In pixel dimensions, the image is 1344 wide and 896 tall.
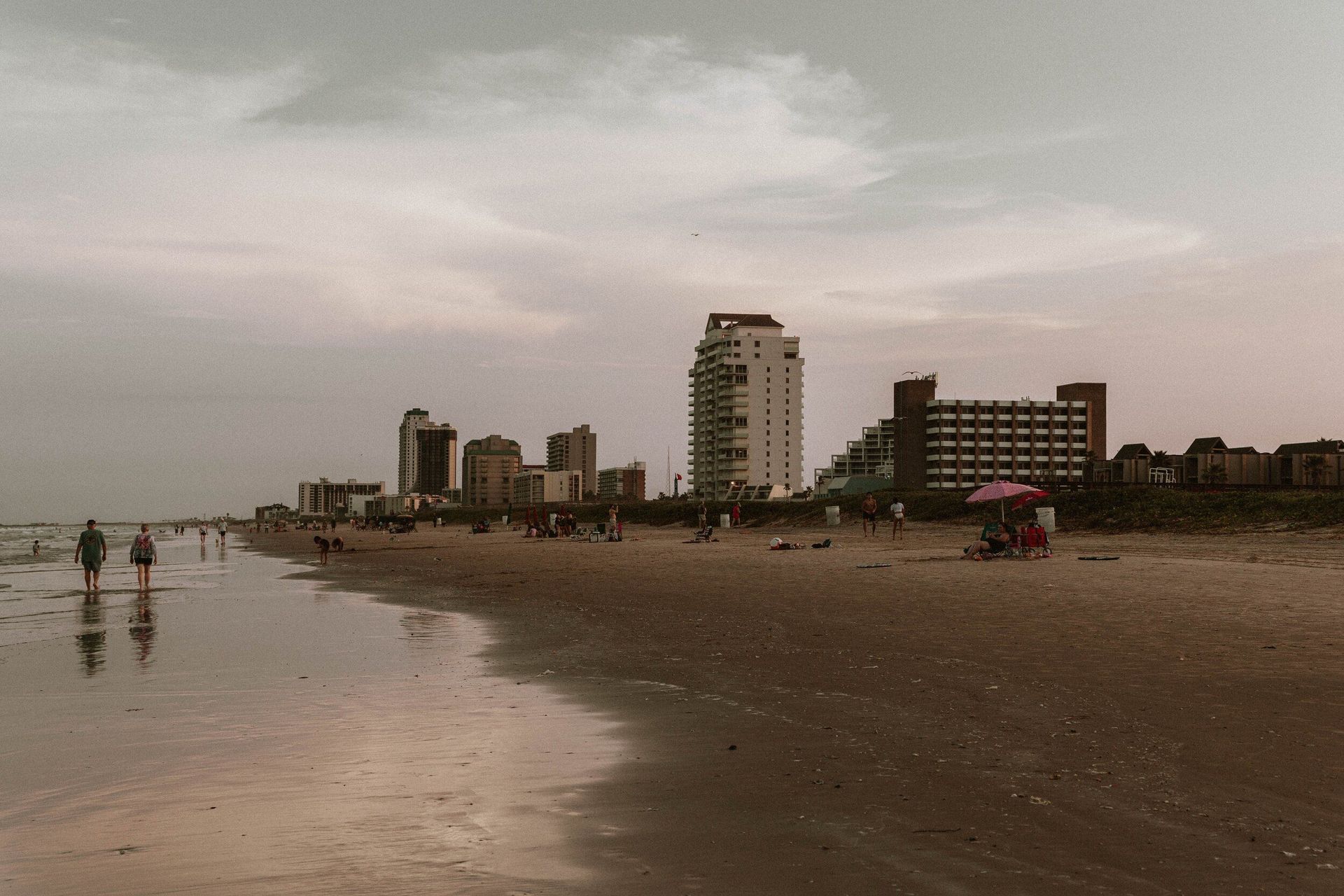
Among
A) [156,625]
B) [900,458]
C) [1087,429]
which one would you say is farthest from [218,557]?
[1087,429]

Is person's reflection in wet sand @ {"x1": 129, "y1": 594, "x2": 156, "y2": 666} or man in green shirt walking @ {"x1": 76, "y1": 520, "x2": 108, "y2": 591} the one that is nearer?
person's reflection in wet sand @ {"x1": 129, "y1": 594, "x2": 156, "y2": 666}

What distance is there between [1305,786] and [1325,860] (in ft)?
4.35

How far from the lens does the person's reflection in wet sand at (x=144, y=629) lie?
13.9m

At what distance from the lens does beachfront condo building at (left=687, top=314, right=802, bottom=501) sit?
513 feet

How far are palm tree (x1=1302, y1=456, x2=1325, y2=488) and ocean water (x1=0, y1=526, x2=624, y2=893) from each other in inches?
4908

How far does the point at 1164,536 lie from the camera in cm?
3516

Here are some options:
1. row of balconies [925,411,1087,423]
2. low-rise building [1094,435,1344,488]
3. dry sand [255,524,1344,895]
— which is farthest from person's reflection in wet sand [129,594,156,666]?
row of balconies [925,411,1087,423]

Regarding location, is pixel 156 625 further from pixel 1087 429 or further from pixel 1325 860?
pixel 1087 429

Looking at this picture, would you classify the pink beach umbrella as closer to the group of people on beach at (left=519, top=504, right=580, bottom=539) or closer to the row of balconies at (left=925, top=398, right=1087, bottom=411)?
the group of people on beach at (left=519, top=504, right=580, bottom=539)

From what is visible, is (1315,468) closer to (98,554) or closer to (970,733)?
(98,554)

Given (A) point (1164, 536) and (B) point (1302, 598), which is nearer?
(B) point (1302, 598)

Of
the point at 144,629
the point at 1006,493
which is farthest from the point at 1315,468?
the point at 144,629

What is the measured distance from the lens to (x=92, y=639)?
15.8 meters

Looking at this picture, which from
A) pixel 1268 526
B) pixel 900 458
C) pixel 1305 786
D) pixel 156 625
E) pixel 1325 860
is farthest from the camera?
pixel 900 458
